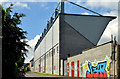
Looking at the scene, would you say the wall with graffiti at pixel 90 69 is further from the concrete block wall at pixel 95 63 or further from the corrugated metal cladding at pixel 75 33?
the corrugated metal cladding at pixel 75 33

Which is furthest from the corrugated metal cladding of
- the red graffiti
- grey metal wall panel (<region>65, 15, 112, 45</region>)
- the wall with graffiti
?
the red graffiti

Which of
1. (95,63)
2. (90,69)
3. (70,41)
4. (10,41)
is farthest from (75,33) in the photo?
(10,41)

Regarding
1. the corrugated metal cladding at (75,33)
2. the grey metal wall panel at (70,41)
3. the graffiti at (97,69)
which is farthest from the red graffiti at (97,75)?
the grey metal wall panel at (70,41)

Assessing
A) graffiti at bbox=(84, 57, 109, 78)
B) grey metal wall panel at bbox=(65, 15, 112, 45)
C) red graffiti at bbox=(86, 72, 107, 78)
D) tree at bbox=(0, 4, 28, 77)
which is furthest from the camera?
grey metal wall panel at bbox=(65, 15, 112, 45)

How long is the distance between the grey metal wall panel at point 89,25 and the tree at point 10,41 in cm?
3019

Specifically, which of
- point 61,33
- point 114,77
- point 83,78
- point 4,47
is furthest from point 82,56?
point 4,47

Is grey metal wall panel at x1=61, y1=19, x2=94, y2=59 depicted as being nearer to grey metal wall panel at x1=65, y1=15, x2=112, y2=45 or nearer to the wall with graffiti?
grey metal wall panel at x1=65, y1=15, x2=112, y2=45

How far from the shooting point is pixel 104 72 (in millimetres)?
21250

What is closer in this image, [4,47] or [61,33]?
[4,47]

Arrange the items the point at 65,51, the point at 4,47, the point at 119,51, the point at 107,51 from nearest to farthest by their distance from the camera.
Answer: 1. the point at 4,47
2. the point at 119,51
3. the point at 107,51
4. the point at 65,51

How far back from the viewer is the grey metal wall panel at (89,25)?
139 feet

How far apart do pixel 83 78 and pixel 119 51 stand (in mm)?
10320

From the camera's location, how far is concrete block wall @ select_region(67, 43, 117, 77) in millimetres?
20531

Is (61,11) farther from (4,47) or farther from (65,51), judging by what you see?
(4,47)
